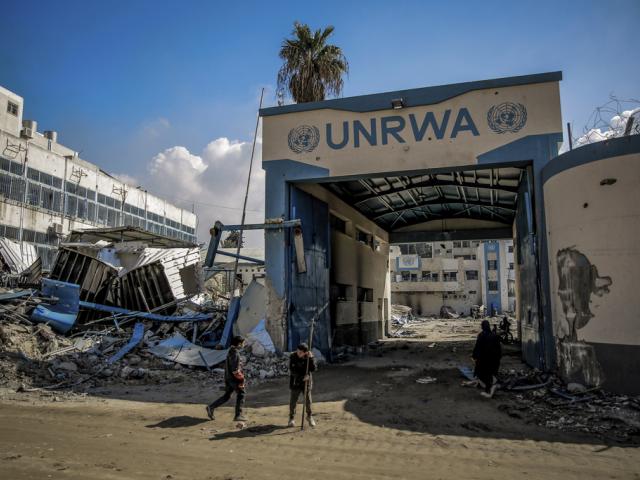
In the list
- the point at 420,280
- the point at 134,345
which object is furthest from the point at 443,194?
the point at 420,280

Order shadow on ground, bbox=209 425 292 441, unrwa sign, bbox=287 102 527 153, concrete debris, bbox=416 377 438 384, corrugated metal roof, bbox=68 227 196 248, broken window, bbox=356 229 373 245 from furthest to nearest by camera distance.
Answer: broken window, bbox=356 229 373 245 < corrugated metal roof, bbox=68 227 196 248 < unrwa sign, bbox=287 102 527 153 < concrete debris, bbox=416 377 438 384 < shadow on ground, bbox=209 425 292 441

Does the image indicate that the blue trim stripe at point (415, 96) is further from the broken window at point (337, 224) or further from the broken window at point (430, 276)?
the broken window at point (430, 276)

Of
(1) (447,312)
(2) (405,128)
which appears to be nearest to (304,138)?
(2) (405,128)

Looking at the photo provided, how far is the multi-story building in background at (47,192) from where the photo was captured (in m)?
25.6

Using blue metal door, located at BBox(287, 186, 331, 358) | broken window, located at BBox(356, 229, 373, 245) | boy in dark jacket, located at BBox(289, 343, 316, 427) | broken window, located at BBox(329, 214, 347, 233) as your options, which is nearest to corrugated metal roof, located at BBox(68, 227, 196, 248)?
broken window, located at BBox(329, 214, 347, 233)

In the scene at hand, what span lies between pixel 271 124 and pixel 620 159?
33.7 feet

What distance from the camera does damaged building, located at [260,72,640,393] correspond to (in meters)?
9.59

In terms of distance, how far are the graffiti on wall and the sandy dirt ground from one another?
1.86m

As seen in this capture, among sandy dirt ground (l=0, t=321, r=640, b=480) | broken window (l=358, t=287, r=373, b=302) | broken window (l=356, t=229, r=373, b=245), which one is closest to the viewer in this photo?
sandy dirt ground (l=0, t=321, r=640, b=480)

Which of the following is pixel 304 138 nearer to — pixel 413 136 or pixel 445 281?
pixel 413 136

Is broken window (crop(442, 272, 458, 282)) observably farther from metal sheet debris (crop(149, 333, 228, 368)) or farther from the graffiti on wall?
the graffiti on wall

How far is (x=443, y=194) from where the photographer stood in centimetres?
2138

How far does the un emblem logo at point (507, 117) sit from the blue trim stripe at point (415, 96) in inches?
24.7

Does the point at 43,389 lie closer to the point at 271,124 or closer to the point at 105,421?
the point at 105,421
